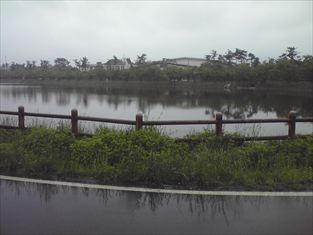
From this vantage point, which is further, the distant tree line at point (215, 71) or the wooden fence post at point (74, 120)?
the distant tree line at point (215, 71)

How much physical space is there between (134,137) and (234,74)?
82085 mm

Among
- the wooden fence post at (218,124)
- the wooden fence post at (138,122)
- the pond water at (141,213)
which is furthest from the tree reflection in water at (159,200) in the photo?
the wooden fence post at (218,124)

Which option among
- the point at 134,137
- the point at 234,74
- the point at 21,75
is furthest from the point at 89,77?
the point at 134,137

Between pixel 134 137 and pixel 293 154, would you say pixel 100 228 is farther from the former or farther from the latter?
pixel 293 154

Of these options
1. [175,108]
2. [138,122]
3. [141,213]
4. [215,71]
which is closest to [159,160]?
[141,213]

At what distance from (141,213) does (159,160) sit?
67.7 inches

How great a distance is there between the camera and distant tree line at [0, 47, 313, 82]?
75188mm

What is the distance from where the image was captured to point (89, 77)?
11662 cm

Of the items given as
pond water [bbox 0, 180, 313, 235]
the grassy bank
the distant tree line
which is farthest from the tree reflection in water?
the distant tree line

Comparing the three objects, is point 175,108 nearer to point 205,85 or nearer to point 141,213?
point 141,213

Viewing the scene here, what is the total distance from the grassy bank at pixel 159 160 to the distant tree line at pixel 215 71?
2634 inches

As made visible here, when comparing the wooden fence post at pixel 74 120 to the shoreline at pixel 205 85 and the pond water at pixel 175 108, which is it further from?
the shoreline at pixel 205 85

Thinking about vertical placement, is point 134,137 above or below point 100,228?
above

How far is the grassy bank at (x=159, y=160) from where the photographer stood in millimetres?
5941
